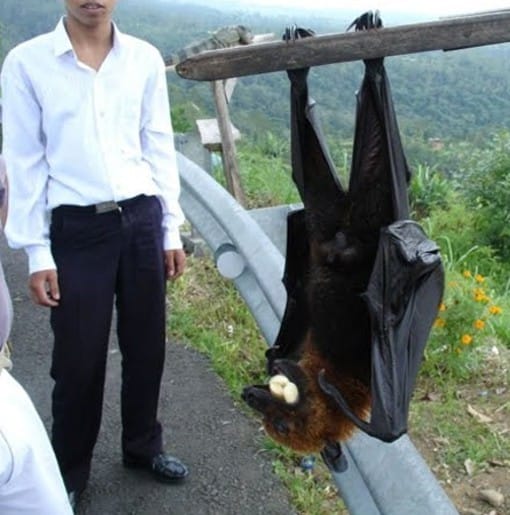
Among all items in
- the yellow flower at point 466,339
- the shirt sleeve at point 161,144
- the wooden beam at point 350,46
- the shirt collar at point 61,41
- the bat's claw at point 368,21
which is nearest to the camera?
the wooden beam at point 350,46

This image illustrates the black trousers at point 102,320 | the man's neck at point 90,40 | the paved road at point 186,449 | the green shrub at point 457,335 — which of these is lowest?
the paved road at point 186,449

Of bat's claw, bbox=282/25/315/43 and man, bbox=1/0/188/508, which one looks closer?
bat's claw, bbox=282/25/315/43

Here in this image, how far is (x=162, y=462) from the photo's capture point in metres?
3.47

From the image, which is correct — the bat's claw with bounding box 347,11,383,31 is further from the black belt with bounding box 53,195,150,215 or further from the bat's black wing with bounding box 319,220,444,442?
the black belt with bounding box 53,195,150,215

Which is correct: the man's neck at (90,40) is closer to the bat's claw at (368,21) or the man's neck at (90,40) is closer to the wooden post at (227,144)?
the bat's claw at (368,21)

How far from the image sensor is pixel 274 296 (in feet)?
7.96

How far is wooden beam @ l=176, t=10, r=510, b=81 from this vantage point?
4.64ft

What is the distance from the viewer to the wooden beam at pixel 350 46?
4.64ft

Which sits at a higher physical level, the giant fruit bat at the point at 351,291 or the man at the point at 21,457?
the giant fruit bat at the point at 351,291

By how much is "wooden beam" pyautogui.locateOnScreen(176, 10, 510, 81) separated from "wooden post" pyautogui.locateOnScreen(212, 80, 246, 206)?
13.7ft

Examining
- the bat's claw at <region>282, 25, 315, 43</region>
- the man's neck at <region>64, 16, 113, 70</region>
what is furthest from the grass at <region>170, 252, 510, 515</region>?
the bat's claw at <region>282, 25, 315, 43</region>

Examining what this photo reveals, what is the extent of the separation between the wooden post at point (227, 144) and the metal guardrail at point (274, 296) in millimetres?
2141

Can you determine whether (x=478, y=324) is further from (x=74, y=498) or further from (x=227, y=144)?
(x=227, y=144)

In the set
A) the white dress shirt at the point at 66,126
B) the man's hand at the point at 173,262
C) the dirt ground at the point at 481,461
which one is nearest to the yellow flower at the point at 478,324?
the dirt ground at the point at 481,461
